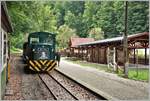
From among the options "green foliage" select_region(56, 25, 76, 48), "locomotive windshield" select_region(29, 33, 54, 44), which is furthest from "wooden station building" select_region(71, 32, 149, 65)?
"green foliage" select_region(56, 25, 76, 48)

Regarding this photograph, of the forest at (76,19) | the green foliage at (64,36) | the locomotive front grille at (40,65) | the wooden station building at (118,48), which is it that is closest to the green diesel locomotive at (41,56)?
the locomotive front grille at (40,65)

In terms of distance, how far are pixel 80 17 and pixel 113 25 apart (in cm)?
3292

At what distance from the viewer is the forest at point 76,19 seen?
34094 millimetres

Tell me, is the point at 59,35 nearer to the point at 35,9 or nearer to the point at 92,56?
the point at 92,56

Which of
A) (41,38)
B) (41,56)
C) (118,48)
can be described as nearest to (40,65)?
(41,56)

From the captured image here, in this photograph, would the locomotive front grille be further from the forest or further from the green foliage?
the green foliage

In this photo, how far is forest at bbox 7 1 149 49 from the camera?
112 ft

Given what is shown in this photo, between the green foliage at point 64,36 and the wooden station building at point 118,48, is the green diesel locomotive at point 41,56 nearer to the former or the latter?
the wooden station building at point 118,48

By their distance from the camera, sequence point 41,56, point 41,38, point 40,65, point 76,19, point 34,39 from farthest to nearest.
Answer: point 76,19 < point 34,39 < point 41,38 < point 41,56 < point 40,65

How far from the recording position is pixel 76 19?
108 m

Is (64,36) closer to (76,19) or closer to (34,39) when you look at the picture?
(76,19)

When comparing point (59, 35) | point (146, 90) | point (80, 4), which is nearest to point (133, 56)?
point (146, 90)

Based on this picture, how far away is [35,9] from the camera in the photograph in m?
34.7

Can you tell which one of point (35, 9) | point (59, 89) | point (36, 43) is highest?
point (35, 9)
